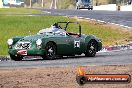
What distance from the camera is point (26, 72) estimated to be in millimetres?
11211

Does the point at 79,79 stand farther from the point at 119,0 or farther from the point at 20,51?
the point at 119,0

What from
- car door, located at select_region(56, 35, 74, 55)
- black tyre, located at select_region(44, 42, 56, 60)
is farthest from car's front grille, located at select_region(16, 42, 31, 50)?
car door, located at select_region(56, 35, 74, 55)

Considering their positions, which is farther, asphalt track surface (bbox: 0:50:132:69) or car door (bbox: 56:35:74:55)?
car door (bbox: 56:35:74:55)

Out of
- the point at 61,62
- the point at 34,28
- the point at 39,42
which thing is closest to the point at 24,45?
the point at 39,42

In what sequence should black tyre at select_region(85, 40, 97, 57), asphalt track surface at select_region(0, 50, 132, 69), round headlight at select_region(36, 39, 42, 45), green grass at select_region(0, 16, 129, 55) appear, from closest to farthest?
asphalt track surface at select_region(0, 50, 132, 69) < round headlight at select_region(36, 39, 42, 45) < black tyre at select_region(85, 40, 97, 57) < green grass at select_region(0, 16, 129, 55)

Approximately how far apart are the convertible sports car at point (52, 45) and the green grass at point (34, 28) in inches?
221

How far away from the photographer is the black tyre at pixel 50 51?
15.7 meters

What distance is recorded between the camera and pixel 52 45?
1591cm

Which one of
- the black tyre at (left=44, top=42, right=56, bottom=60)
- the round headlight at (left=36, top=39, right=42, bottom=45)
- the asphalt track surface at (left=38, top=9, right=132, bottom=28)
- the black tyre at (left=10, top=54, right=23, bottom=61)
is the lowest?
the asphalt track surface at (left=38, top=9, right=132, bottom=28)

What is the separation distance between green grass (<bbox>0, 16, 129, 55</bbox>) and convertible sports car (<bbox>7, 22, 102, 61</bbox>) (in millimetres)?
5604

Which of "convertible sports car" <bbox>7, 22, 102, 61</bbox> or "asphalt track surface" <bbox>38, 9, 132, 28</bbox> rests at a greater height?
"convertible sports car" <bbox>7, 22, 102, 61</bbox>

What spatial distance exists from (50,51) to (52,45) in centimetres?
27

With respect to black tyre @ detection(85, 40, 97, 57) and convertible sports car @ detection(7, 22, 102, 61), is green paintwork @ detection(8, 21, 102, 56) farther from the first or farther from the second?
black tyre @ detection(85, 40, 97, 57)

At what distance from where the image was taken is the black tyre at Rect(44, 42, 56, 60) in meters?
15.7
